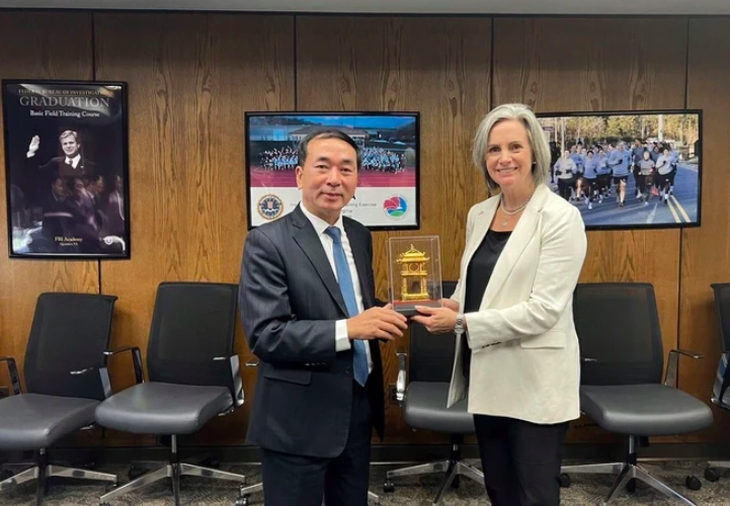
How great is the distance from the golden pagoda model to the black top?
5.7 inches

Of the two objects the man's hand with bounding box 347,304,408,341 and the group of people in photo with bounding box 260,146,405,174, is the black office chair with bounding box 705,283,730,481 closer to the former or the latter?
the group of people in photo with bounding box 260,146,405,174

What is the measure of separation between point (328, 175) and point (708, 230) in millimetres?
2704

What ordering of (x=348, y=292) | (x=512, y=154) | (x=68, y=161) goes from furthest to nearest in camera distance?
(x=68, y=161), (x=512, y=154), (x=348, y=292)

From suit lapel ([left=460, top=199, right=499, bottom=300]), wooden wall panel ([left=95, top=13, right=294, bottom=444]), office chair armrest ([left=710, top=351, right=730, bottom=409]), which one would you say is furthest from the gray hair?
office chair armrest ([left=710, top=351, right=730, bottom=409])

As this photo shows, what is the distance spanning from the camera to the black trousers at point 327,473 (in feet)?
4.87

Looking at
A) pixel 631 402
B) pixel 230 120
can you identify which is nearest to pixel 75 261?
pixel 230 120

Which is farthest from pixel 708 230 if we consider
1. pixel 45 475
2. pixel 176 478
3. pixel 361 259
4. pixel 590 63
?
pixel 45 475

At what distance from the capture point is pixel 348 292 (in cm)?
154

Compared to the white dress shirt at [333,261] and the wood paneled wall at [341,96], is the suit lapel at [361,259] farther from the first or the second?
the wood paneled wall at [341,96]

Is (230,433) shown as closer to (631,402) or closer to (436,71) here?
(631,402)

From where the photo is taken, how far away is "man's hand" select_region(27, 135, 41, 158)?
3029 mm

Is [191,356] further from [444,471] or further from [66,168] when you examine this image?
[444,471]

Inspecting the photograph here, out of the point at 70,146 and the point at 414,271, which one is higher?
the point at 70,146

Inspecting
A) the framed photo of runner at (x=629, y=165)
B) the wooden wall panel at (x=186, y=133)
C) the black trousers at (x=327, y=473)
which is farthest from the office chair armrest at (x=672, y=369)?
the wooden wall panel at (x=186, y=133)
